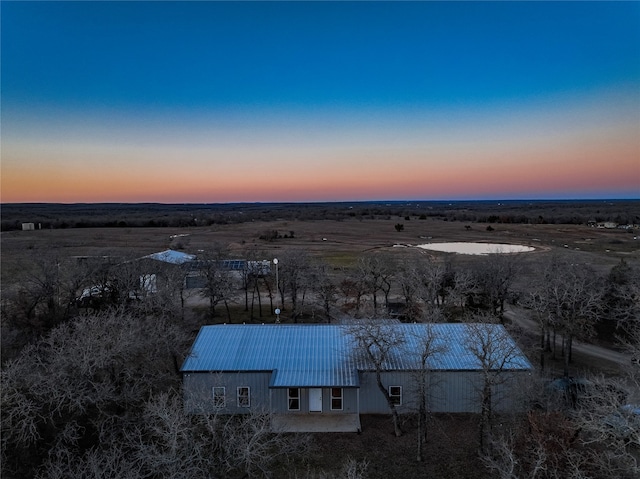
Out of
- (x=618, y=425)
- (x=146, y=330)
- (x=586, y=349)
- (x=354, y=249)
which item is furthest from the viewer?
(x=354, y=249)

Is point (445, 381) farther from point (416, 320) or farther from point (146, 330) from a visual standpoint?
point (146, 330)

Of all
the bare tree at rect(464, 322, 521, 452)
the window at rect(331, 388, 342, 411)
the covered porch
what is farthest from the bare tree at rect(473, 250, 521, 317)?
the covered porch

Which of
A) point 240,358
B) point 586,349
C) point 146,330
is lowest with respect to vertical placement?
point 586,349

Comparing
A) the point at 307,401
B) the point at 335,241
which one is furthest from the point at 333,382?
the point at 335,241

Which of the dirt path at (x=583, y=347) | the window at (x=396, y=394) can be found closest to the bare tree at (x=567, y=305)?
the dirt path at (x=583, y=347)

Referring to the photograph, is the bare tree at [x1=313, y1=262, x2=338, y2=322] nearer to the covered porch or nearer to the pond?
the covered porch

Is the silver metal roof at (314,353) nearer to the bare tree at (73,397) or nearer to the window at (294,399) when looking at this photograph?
the window at (294,399)

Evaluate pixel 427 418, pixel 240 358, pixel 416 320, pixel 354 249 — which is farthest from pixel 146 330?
pixel 354 249
